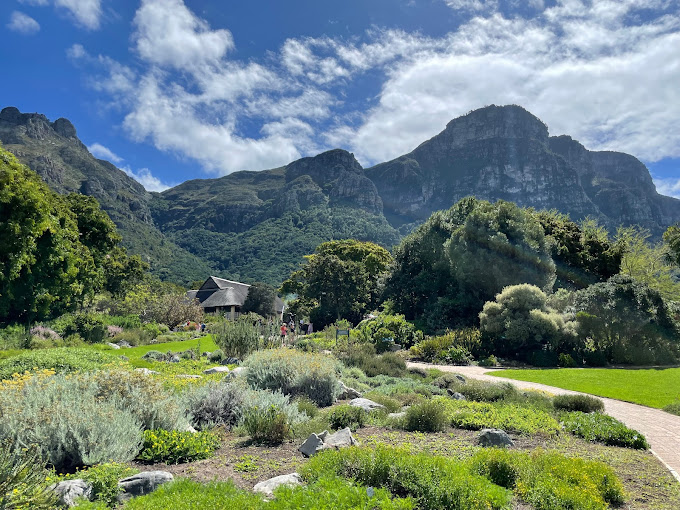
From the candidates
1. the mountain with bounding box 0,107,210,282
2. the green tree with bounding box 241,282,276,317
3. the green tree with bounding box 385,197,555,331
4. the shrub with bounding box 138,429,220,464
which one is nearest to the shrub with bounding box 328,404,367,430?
the shrub with bounding box 138,429,220,464

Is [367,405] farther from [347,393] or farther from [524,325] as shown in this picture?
[524,325]

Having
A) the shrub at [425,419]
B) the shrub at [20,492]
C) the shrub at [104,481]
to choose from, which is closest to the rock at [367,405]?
the shrub at [425,419]

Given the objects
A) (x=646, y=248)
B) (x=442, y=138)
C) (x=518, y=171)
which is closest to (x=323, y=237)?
(x=646, y=248)

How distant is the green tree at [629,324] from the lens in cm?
1627

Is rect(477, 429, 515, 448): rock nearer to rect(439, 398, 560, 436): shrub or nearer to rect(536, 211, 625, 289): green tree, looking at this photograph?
rect(439, 398, 560, 436): shrub

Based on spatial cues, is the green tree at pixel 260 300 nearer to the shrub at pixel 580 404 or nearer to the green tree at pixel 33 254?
the green tree at pixel 33 254

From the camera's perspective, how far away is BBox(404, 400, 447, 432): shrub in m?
6.82

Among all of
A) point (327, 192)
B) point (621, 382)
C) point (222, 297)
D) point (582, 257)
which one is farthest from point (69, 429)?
point (327, 192)

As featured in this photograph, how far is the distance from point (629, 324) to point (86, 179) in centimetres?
11227

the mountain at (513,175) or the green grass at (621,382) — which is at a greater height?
the mountain at (513,175)

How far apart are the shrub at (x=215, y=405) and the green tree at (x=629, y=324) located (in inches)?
613

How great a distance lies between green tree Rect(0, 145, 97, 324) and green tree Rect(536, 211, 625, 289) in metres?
27.0

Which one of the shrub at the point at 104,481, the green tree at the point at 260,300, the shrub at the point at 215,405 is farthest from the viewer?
the green tree at the point at 260,300

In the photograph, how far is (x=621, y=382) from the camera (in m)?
12.3
